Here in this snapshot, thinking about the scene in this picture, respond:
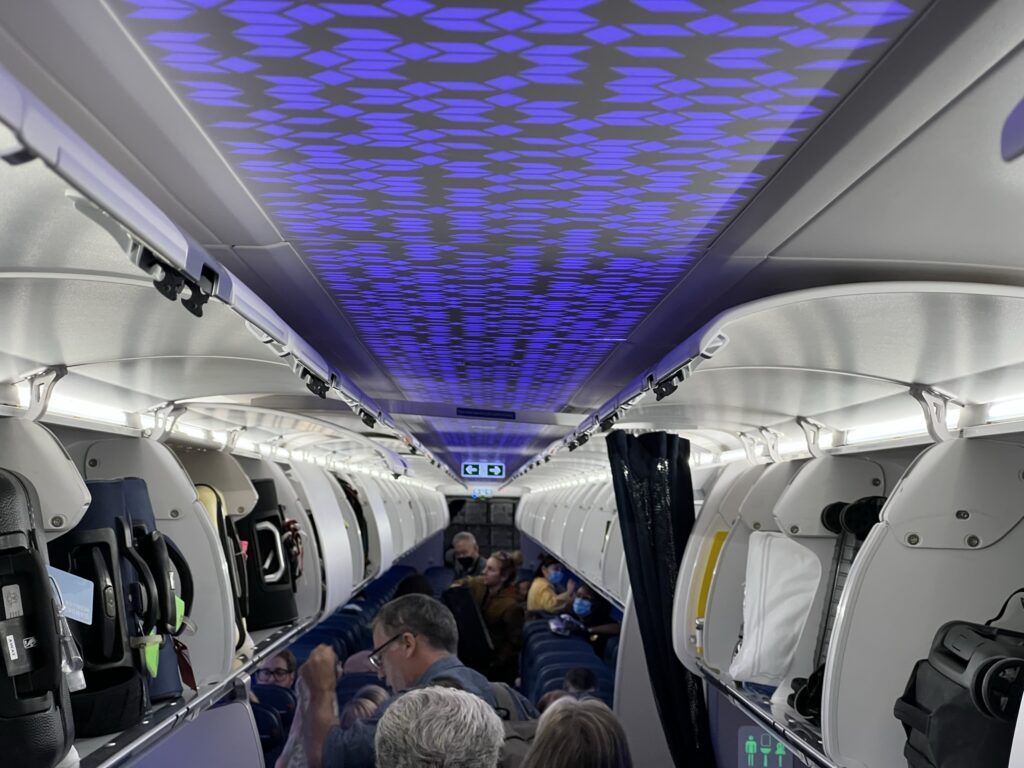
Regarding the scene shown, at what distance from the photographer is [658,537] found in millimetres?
5152

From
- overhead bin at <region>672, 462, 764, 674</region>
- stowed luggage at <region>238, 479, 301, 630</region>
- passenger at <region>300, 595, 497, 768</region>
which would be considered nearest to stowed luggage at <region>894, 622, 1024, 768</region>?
overhead bin at <region>672, 462, 764, 674</region>

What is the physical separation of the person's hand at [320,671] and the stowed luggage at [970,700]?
3942 millimetres

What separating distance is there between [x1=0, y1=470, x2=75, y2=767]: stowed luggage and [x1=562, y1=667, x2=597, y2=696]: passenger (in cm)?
462

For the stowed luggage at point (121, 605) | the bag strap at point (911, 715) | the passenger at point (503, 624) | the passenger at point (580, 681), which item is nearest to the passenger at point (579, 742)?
the bag strap at point (911, 715)

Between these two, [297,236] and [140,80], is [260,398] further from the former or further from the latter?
→ [140,80]

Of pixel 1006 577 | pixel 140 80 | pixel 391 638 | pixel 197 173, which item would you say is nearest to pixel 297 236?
pixel 197 173

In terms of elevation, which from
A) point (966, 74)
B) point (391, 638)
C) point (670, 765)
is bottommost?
point (670, 765)

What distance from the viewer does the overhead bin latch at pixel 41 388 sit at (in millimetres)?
3411

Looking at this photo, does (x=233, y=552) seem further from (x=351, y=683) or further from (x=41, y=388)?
(x=351, y=683)

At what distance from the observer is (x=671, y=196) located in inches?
88.4

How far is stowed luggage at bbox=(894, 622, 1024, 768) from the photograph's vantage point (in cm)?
249

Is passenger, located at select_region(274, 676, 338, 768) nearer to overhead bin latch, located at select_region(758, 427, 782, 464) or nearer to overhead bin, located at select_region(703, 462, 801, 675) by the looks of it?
overhead bin, located at select_region(703, 462, 801, 675)

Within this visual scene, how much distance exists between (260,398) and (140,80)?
349 cm

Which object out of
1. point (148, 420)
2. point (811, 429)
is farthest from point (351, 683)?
point (811, 429)
